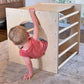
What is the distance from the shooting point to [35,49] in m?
1.31

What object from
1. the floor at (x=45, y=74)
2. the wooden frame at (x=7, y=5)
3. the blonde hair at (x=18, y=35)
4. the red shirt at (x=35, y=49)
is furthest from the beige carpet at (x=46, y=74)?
the wooden frame at (x=7, y=5)

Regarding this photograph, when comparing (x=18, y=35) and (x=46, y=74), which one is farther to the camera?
(x=46, y=74)

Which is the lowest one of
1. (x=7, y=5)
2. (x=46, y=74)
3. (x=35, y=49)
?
(x=46, y=74)

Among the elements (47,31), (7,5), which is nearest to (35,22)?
(47,31)

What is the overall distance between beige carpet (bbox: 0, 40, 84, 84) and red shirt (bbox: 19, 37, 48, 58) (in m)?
0.15

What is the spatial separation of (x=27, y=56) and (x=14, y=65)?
0.82 ft

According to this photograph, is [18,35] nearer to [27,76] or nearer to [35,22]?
[35,22]

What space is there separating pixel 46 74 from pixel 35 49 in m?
0.21

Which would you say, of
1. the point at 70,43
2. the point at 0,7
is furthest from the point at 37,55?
the point at 0,7

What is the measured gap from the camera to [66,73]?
135 cm

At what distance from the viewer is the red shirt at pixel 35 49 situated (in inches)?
50.8

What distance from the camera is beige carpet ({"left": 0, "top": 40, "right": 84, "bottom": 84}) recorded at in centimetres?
125

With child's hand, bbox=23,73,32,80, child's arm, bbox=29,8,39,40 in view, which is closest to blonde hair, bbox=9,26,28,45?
child's arm, bbox=29,8,39,40

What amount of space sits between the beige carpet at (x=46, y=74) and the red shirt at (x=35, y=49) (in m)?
0.15
